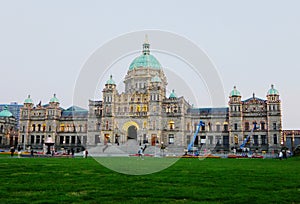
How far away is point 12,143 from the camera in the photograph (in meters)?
94.8

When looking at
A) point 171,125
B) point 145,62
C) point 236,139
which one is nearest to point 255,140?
point 236,139

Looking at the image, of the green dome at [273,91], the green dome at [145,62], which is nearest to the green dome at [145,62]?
the green dome at [145,62]

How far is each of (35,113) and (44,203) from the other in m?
81.0

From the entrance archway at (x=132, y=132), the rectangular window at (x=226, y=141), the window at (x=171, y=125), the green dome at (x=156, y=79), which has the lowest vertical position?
the rectangular window at (x=226, y=141)

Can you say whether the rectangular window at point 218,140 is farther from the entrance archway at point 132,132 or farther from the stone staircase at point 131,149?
the entrance archway at point 132,132

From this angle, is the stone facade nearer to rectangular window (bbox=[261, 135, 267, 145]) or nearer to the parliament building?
the parliament building

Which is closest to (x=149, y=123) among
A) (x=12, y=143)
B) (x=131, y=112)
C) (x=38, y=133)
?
(x=131, y=112)

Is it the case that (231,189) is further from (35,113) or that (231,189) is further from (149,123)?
(35,113)

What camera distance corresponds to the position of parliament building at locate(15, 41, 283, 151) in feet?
228

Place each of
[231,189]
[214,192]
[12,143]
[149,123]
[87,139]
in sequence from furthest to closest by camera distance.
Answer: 1. [12,143]
2. [87,139]
3. [149,123]
4. [231,189]
5. [214,192]

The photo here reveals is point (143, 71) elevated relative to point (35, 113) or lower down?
elevated

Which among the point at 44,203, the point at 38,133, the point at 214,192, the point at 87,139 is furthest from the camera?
the point at 38,133

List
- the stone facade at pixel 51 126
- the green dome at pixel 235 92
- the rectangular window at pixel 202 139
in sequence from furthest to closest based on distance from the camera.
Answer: the stone facade at pixel 51 126
the rectangular window at pixel 202 139
the green dome at pixel 235 92

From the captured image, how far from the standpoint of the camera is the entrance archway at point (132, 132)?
7305 cm
